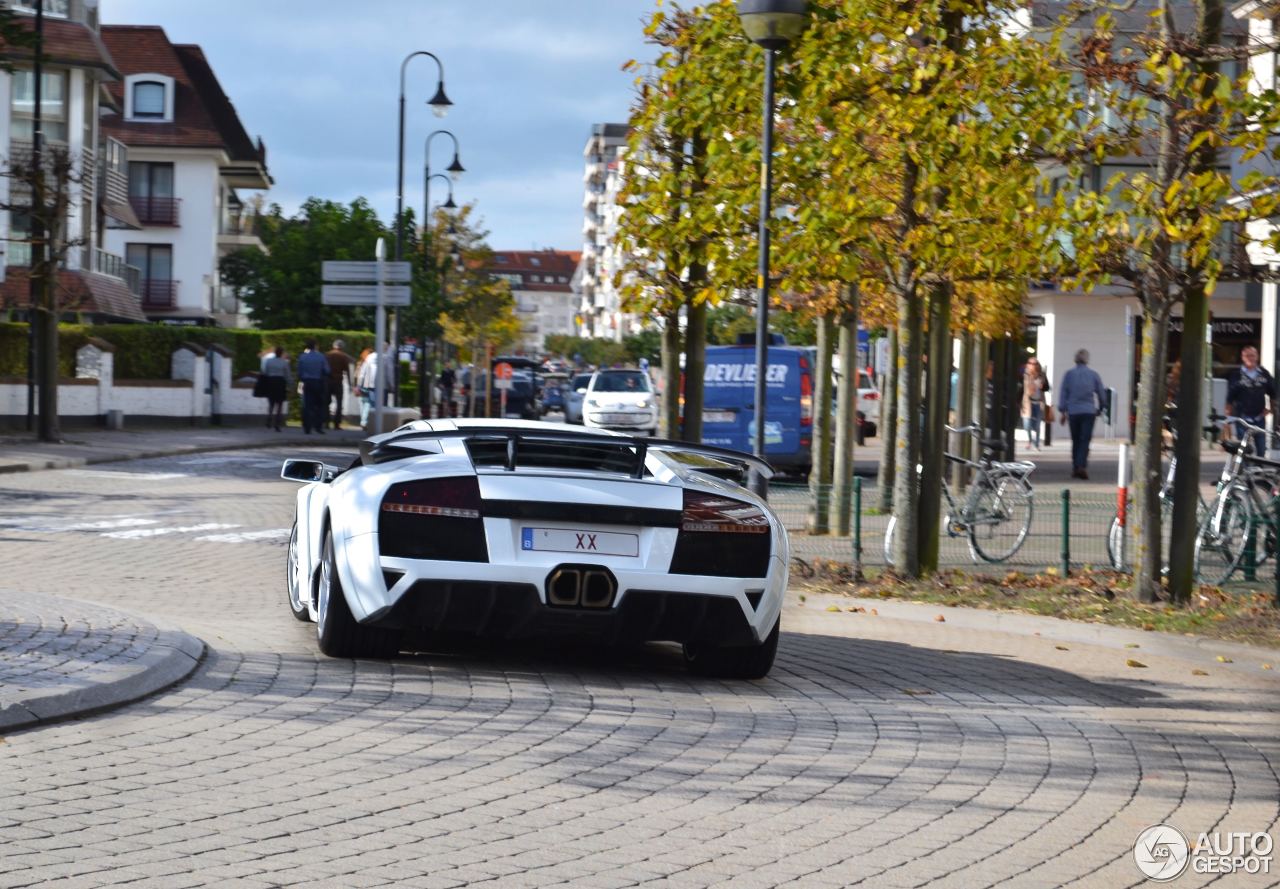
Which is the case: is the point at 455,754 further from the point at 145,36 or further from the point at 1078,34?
the point at 145,36

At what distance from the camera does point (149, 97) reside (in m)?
74.5

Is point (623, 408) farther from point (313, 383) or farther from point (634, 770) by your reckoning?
point (634, 770)

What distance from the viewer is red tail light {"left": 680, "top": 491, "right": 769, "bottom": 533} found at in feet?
27.9

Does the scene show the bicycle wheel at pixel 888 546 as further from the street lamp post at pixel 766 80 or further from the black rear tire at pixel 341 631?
the black rear tire at pixel 341 631

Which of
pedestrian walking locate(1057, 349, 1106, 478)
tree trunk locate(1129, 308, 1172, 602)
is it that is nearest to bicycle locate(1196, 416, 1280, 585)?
tree trunk locate(1129, 308, 1172, 602)

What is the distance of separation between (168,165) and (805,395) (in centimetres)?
5074

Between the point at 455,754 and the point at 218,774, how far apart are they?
88 cm

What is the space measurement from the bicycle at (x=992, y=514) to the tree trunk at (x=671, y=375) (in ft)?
9.42

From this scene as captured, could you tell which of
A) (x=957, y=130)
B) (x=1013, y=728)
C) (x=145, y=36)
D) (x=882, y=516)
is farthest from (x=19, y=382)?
(x=145, y=36)

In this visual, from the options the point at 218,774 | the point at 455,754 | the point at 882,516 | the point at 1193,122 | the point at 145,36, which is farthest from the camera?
the point at 145,36

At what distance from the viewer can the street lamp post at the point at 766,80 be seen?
1418 centimetres

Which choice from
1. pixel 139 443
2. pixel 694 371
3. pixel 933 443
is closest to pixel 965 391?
pixel 694 371

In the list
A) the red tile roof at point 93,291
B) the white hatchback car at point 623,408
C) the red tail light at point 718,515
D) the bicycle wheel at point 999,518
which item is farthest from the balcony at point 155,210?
the red tail light at point 718,515

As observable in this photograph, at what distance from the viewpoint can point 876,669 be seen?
31.9 feet
